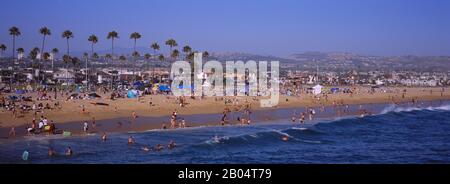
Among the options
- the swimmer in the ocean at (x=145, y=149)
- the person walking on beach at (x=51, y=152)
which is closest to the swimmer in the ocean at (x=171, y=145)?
the swimmer in the ocean at (x=145, y=149)

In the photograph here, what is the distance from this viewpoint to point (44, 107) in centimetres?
3222

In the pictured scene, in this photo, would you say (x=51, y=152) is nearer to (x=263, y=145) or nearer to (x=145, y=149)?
(x=145, y=149)

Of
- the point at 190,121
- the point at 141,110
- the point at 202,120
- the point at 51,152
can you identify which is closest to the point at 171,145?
the point at 51,152

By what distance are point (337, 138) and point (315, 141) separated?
2141 millimetres

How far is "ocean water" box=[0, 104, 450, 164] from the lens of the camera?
62.0 ft

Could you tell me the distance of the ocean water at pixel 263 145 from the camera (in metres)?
18.9

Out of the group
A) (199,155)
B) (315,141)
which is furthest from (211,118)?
(199,155)

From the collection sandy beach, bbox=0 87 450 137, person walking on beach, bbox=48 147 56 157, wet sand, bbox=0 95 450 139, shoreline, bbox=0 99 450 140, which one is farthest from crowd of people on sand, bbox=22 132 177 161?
sandy beach, bbox=0 87 450 137

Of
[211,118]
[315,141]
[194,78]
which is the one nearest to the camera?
[315,141]

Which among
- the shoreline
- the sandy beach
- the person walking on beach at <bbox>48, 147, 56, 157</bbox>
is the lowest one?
the person walking on beach at <bbox>48, 147, 56, 157</bbox>

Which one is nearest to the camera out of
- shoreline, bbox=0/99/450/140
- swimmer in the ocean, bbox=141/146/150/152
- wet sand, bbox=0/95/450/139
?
swimmer in the ocean, bbox=141/146/150/152

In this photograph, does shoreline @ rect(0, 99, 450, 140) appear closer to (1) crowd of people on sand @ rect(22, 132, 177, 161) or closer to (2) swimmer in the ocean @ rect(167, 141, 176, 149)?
(1) crowd of people on sand @ rect(22, 132, 177, 161)

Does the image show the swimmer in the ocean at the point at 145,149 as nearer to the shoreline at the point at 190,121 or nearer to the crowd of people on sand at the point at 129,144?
the crowd of people on sand at the point at 129,144
